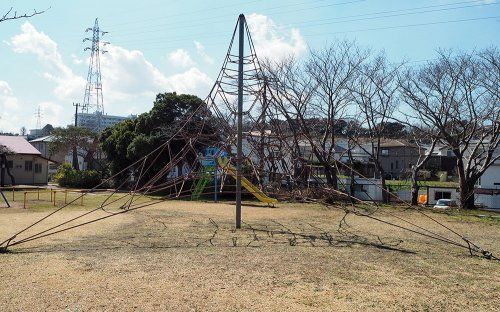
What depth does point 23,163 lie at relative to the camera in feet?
98.2

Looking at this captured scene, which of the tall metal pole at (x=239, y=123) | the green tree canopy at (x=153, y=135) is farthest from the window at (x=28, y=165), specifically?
the tall metal pole at (x=239, y=123)

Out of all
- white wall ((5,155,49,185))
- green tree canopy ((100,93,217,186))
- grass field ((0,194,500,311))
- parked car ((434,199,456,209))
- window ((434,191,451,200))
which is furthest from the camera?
white wall ((5,155,49,185))

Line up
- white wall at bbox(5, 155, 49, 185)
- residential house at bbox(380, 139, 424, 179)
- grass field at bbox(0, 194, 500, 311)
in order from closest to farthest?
grass field at bbox(0, 194, 500, 311) → white wall at bbox(5, 155, 49, 185) → residential house at bbox(380, 139, 424, 179)

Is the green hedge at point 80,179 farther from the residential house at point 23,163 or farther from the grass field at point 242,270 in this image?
the grass field at point 242,270

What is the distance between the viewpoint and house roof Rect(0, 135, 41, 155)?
29.5 m

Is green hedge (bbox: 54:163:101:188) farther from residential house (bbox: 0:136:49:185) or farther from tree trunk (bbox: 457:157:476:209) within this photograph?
tree trunk (bbox: 457:157:476:209)

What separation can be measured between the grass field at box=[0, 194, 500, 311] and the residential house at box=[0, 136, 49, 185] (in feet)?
66.2

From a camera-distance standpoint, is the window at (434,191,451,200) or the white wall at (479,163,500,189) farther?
the white wall at (479,163,500,189)

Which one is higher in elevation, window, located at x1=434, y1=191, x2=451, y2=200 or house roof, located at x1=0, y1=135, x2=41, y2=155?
house roof, located at x1=0, y1=135, x2=41, y2=155

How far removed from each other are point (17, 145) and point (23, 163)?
4.95 feet

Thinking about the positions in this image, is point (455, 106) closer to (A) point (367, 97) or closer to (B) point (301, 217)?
(A) point (367, 97)

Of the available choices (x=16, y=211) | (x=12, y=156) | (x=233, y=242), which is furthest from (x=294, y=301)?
(x=12, y=156)

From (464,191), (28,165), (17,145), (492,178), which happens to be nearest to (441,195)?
(464,191)

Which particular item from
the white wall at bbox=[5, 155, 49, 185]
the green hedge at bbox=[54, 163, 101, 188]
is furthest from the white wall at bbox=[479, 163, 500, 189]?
the white wall at bbox=[5, 155, 49, 185]
